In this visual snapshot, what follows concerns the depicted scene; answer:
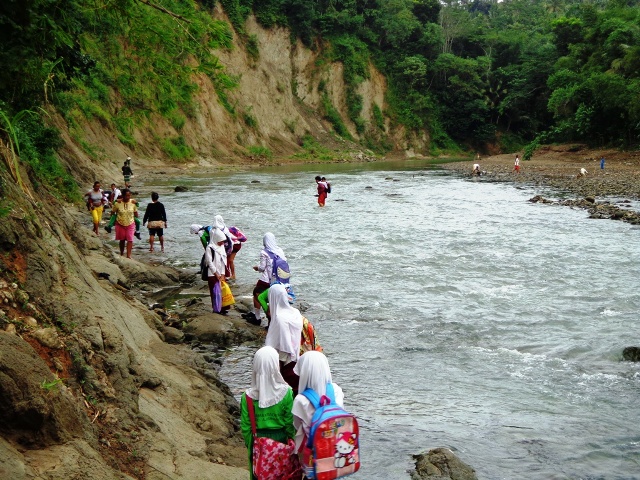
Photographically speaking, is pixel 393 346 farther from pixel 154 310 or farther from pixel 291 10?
pixel 291 10

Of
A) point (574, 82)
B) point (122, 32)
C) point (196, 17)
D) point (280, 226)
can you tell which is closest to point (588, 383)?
point (196, 17)

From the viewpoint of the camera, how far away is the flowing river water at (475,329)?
22.6ft

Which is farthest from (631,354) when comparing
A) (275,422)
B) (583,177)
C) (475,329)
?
(583,177)

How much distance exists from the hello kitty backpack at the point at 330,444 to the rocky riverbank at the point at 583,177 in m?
19.6

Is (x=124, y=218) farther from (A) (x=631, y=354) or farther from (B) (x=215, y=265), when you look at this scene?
→ (A) (x=631, y=354)

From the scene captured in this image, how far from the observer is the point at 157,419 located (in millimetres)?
5836

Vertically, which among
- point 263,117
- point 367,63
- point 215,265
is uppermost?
point 367,63

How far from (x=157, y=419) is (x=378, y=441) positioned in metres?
2.37

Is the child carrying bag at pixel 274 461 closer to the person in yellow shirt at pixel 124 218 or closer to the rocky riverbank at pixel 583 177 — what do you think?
the person in yellow shirt at pixel 124 218

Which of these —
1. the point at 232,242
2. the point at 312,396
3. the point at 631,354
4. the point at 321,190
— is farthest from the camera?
the point at 321,190

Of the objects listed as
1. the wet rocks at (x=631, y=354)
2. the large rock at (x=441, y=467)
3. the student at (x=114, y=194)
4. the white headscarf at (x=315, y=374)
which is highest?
the student at (x=114, y=194)

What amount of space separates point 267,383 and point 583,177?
3678 cm

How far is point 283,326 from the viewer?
5.70 metres

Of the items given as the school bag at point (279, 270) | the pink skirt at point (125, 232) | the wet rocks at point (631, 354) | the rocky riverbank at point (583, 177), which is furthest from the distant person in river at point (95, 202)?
the rocky riverbank at point (583, 177)
